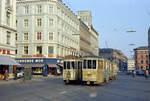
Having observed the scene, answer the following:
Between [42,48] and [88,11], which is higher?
[88,11]

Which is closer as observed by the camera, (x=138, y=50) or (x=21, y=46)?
(x=21, y=46)

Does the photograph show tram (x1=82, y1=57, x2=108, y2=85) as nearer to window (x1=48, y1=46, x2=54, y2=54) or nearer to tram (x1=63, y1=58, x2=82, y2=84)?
tram (x1=63, y1=58, x2=82, y2=84)

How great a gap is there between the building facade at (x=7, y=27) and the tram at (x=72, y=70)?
13.4m

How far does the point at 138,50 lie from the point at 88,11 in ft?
202

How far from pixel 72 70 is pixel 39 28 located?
30597 millimetres

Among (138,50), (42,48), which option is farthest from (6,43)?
(138,50)

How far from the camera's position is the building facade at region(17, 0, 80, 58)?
53.5 meters

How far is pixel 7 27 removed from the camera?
120ft

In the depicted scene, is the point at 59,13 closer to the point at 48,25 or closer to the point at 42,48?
the point at 48,25

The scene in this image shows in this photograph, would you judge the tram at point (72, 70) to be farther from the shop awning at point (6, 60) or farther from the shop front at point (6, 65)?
the shop awning at point (6, 60)

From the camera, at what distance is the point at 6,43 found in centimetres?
3656

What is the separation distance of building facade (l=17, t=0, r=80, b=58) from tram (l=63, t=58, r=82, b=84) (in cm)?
2745

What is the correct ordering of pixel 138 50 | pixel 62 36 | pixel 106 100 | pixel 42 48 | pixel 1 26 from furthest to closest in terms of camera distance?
pixel 138 50 → pixel 62 36 → pixel 42 48 → pixel 1 26 → pixel 106 100

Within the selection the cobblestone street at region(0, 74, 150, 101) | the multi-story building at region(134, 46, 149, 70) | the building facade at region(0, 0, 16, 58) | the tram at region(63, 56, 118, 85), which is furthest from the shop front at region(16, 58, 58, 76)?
the multi-story building at region(134, 46, 149, 70)
